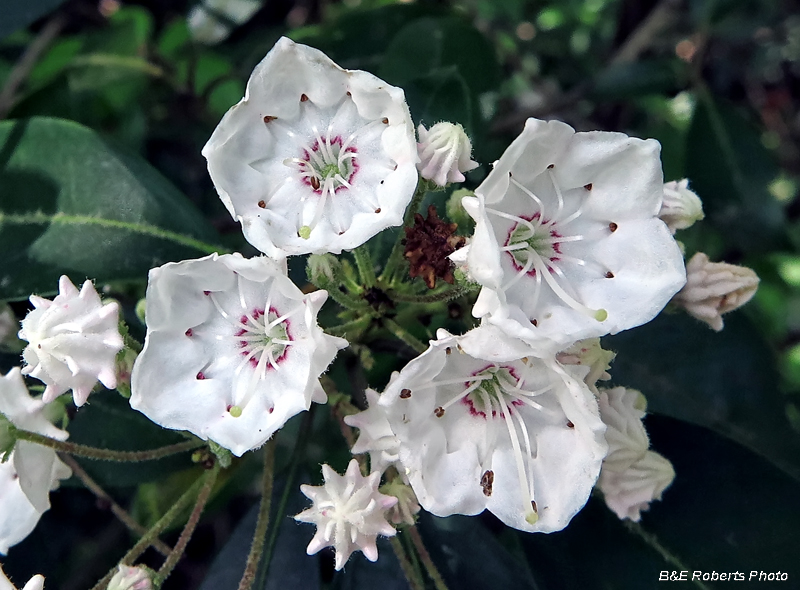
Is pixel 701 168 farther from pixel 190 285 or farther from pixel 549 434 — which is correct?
pixel 190 285

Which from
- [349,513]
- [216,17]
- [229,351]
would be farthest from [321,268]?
[216,17]

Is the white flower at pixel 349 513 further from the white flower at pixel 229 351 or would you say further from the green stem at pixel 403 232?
the green stem at pixel 403 232

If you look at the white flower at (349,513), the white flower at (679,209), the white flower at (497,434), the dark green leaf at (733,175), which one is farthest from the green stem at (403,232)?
the dark green leaf at (733,175)

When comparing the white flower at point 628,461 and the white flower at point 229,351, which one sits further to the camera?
the white flower at point 628,461

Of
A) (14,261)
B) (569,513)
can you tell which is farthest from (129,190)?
(569,513)

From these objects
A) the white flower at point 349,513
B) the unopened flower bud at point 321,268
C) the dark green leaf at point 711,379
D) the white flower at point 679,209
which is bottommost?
the dark green leaf at point 711,379

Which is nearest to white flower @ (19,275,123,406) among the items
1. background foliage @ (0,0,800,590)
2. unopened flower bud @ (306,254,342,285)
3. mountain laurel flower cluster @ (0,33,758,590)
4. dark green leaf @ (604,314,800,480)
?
mountain laurel flower cluster @ (0,33,758,590)
